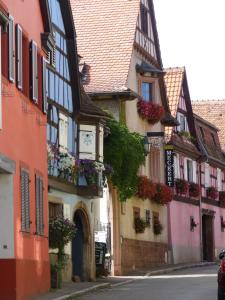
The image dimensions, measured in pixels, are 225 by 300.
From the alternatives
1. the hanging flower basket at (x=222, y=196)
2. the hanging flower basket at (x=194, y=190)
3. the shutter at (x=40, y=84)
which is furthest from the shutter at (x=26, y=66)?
the hanging flower basket at (x=222, y=196)

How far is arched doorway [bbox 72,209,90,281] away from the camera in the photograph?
3222 cm

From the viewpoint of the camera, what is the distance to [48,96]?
91.8ft

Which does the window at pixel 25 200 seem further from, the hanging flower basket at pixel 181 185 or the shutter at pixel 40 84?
the hanging flower basket at pixel 181 185

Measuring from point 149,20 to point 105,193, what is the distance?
11381mm


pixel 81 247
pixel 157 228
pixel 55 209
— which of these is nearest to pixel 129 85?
pixel 157 228

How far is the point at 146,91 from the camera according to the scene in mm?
44281

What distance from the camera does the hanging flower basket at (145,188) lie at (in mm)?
41312

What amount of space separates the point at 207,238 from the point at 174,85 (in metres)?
11.4

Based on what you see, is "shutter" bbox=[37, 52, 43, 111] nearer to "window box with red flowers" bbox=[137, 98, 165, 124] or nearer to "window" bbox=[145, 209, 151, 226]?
Answer: "window box with red flowers" bbox=[137, 98, 165, 124]

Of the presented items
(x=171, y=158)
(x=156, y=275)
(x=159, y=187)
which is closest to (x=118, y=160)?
(x=156, y=275)

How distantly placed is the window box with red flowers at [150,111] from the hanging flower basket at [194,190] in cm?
1019

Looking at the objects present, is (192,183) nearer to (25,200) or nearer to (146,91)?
(146,91)

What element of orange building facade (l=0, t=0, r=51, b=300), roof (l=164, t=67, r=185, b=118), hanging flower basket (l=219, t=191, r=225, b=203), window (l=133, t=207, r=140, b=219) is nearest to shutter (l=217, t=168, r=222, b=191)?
hanging flower basket (l=219, t=191, r=225, b=203)

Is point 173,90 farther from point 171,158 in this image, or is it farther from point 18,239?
point 18,239
